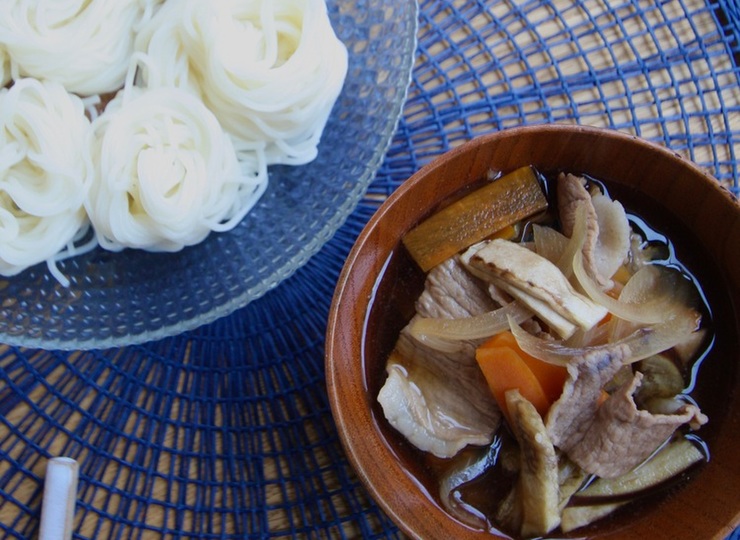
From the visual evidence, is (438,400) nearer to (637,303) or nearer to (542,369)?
(542,369)

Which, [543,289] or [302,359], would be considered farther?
[302,359]

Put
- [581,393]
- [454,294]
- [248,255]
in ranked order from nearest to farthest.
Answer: [581,393], [454,294], [248,255]

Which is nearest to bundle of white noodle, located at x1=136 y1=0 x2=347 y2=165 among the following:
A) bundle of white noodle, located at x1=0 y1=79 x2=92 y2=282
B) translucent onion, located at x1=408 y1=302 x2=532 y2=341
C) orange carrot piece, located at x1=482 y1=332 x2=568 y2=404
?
bundle of white noodle, located at x1=0 y1=79 x2=92 y2=282

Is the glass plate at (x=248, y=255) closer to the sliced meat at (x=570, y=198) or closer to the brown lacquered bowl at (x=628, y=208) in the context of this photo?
the brown lacquered bowl at (x=628, y=208)

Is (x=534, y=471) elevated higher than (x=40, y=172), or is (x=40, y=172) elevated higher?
(x=40, y=172)

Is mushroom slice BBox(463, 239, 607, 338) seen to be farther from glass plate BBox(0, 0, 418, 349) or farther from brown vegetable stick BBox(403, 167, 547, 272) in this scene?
glass plate BBox(0, 0, 418, 349)

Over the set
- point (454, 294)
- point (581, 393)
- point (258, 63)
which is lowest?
point (581, 393)

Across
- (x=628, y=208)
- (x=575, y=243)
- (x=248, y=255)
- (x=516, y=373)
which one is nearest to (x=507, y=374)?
(x=516, y=373)
